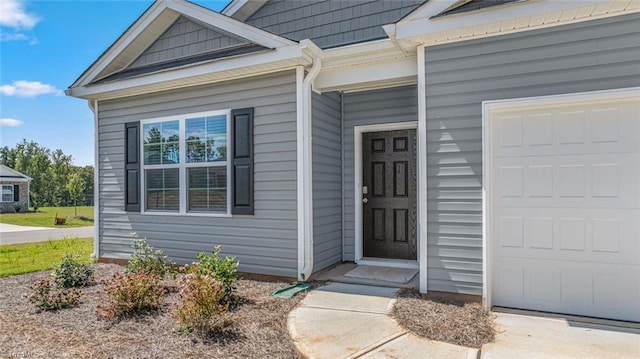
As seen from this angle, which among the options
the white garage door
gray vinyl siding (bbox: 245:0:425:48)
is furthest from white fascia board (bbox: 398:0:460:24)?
gray vinyl siding (bbox: 245:0:425:48)

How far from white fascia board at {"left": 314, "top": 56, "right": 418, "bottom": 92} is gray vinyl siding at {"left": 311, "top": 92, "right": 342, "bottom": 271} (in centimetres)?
28

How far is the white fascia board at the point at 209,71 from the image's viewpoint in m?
4.73

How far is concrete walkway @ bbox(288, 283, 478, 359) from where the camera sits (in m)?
2.86

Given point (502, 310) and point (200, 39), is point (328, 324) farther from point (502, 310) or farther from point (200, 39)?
point (200, 39)

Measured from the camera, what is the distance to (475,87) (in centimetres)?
384

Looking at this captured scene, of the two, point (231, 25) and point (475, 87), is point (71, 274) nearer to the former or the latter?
point (231, 25)

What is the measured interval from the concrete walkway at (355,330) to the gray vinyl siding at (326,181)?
1.02m

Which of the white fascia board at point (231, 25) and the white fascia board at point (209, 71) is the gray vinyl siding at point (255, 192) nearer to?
the white fascia board at point (209, 71)

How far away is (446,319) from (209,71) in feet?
13.7

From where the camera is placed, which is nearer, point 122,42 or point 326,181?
point 326,181

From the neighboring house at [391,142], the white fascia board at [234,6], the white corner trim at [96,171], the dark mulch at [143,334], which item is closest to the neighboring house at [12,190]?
the white corner trim at [96,171]

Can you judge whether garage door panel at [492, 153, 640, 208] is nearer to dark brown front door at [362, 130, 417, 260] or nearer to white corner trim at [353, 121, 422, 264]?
dark brown front door at [362, 130, 417, 260]

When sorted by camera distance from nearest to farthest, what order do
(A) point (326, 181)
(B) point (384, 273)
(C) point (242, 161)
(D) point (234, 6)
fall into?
(B) point (384, 273)
(C) point (242, 161)
(A) point (326, 181)
(D) point (234, 6)

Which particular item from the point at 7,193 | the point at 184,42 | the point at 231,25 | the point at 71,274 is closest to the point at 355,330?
the point at 71,274
